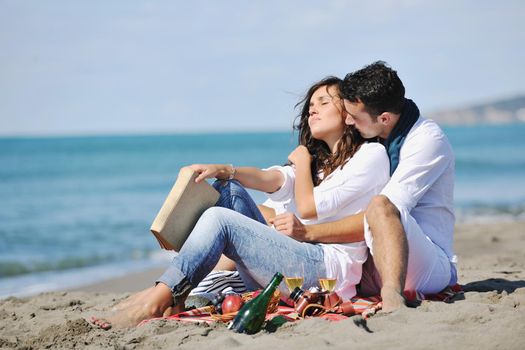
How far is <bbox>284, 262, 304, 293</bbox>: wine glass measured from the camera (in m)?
4.43

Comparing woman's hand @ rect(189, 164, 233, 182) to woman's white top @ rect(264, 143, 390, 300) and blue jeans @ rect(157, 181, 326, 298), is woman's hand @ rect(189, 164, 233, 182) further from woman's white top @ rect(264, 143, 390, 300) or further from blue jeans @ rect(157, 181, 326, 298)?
woman's white top @ rect(264, 143, 390, 300)

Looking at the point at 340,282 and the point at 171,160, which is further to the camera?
the point at 171,160

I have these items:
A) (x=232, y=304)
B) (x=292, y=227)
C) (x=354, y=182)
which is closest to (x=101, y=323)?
(x=232, y=304)

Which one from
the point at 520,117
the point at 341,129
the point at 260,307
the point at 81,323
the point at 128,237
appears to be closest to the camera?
the point at 260,307

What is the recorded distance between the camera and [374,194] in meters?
4.56

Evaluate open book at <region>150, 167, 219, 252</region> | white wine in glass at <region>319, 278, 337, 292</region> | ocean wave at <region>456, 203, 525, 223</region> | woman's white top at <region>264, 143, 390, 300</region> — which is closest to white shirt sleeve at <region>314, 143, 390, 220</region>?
woman's white top at <region>264, 143, 390, 300</region>

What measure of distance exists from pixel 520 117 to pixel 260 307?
13247cm

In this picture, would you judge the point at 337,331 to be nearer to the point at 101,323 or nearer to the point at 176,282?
the point at 176,282

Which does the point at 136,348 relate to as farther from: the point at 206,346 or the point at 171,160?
the point at 171,160

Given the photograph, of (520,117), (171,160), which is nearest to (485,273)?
(171,160)

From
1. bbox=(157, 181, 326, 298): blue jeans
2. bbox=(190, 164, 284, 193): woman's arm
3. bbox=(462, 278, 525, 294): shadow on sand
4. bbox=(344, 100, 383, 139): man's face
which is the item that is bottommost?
bbox=(462, 278, 525, 294): shadow on sand

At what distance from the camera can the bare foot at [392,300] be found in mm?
4012

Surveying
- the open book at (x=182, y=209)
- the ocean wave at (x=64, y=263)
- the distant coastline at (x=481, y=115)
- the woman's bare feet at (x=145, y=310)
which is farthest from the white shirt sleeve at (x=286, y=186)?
the distant coastline at (x=481, y=115)

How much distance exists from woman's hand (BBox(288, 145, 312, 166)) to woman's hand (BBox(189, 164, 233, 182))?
435 mm
